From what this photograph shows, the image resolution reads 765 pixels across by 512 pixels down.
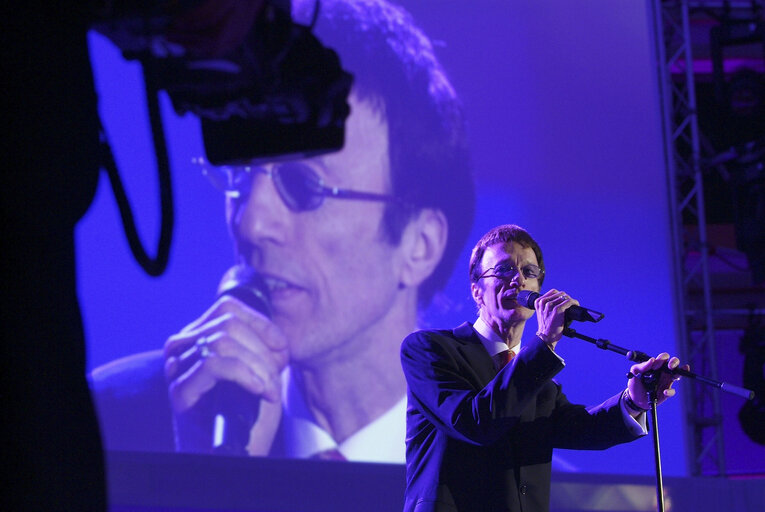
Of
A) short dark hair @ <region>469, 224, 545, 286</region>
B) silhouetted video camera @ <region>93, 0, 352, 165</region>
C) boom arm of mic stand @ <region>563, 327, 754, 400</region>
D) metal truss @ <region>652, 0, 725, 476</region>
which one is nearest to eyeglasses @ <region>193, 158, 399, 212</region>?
metal truss @ <region>652, 0, 725, 476</region>

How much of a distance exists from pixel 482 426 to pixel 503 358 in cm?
33

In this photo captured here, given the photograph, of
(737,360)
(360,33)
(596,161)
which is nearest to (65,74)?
(360,33)

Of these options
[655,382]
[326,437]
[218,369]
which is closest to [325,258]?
[218,369]

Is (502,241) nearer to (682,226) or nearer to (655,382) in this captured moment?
(655,382)

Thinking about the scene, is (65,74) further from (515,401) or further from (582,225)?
(582,225)

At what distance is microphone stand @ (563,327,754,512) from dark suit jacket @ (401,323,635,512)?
11 centimetres

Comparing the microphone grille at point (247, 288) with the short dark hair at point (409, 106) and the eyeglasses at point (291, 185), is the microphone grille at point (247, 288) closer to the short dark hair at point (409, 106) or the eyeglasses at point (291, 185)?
the eyeglasses at point (291, 185)

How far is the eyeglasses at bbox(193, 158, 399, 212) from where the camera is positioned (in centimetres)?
450

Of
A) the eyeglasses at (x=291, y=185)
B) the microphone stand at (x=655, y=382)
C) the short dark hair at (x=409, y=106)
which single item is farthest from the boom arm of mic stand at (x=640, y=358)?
the eyeglasses at (x=291, y=185)

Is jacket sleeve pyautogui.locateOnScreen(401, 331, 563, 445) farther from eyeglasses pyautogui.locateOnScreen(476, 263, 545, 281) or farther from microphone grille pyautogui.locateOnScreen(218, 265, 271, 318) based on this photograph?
microphone grille pyautogui.locateOnScreen(218, 265, 271, 318)

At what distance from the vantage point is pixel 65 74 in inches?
31.6

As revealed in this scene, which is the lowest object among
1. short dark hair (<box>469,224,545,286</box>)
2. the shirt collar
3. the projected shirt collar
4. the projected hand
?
the projected shirt collar

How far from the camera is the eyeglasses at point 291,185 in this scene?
4.50 metres

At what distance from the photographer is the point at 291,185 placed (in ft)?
15.1
